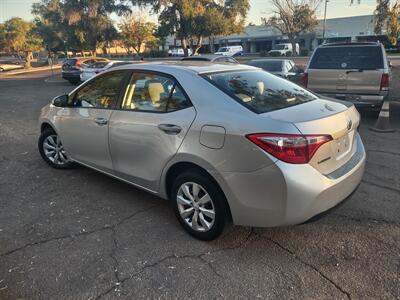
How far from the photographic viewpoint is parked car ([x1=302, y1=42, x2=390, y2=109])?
25.4 ft

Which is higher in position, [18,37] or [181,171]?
[18,37]

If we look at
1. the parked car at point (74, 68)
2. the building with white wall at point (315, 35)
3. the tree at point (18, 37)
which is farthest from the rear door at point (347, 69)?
the tree at point (18, 37)

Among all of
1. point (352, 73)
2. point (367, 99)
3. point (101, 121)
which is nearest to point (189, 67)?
point (101, 121)

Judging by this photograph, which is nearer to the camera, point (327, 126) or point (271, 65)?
point (327, 126)

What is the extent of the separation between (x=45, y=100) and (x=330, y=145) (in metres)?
13.4

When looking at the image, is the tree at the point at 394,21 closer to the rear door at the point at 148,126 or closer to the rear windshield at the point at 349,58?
the rear windshield at the point at 349,58

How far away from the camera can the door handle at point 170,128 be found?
331 centimetres

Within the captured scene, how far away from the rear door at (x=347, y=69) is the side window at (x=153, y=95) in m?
5.55

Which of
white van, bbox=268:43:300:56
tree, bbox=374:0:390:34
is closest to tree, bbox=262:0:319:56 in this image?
white van, bbox=268:43:300:56

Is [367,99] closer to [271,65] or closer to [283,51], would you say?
[271,65]

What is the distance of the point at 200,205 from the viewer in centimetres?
332

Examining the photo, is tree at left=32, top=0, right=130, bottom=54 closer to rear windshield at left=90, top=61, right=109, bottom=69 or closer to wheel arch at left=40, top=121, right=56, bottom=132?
rear windshield at left=90, top=61, right=109, bottom=69

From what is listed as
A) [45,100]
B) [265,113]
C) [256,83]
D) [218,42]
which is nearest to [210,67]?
[256,83]

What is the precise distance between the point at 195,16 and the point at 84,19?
16599mm
